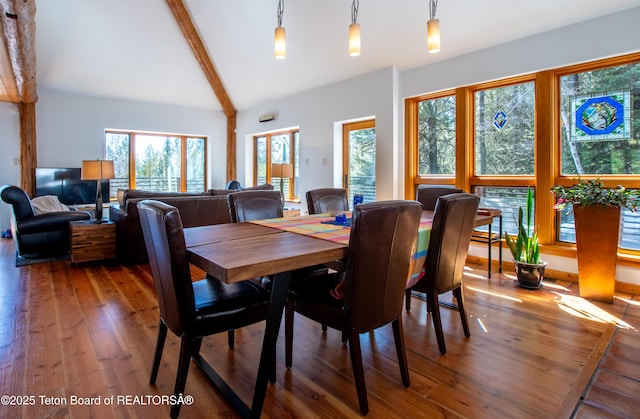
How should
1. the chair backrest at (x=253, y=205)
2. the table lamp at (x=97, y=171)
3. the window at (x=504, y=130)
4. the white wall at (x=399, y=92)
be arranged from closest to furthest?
the chair backrest at (x=253, y=205)
the white wall at (x=399, y=92)
the window at (x=504, y=130)
the table lamp at (x=97, y=171)

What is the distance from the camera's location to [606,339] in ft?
A: 7.54

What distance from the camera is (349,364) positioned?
6.61 feet

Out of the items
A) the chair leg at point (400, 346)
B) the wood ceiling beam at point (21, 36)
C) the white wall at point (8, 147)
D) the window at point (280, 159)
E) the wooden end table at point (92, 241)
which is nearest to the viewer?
the chair leg at point (400, 346)

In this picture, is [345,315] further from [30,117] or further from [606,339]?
[30,117]

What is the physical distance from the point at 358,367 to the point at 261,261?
687 mm

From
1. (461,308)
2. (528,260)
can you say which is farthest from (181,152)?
(461,308)

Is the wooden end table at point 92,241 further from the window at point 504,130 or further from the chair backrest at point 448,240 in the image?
the window at point 504,130

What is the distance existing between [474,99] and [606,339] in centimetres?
300

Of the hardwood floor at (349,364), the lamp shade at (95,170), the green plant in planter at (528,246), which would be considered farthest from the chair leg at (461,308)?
the lamp shade at (95,170)

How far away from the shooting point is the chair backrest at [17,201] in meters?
4.05

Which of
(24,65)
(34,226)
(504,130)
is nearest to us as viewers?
(504,130)

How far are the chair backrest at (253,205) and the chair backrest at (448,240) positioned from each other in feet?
4.04

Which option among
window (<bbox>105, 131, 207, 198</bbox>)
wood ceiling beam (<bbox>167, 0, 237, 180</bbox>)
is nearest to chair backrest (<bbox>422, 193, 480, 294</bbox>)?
wood ceiling beam (<bbox>167, 0, 237, 180</bbox>)

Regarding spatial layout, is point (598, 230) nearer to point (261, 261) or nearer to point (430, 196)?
point (430, 196)
